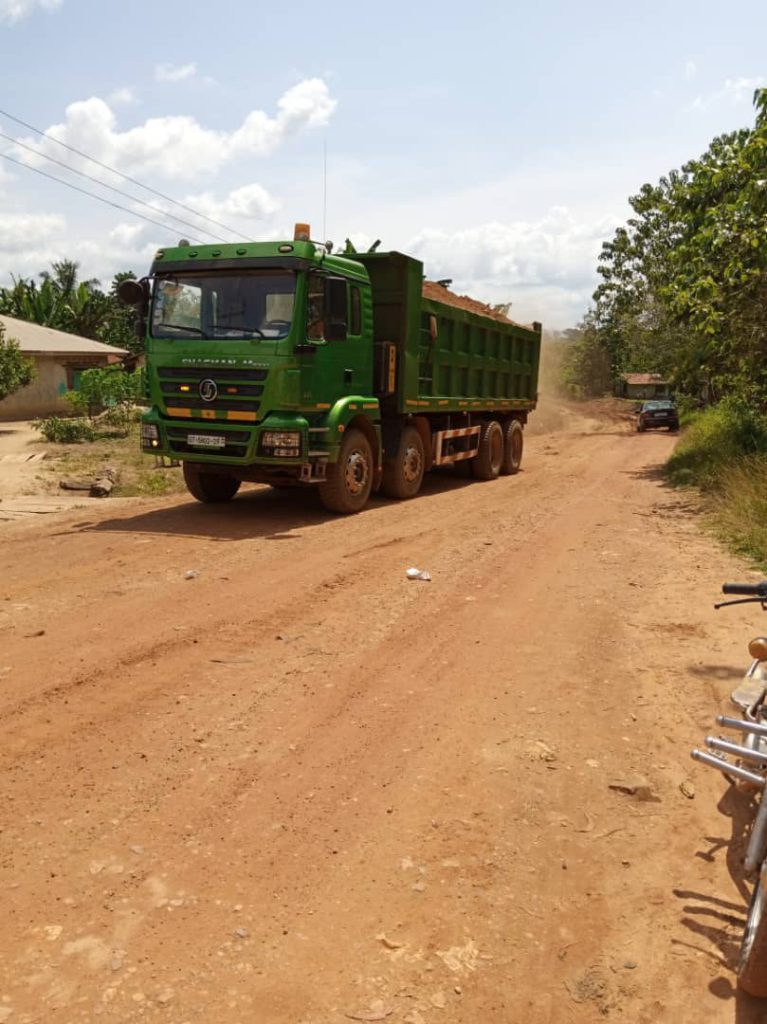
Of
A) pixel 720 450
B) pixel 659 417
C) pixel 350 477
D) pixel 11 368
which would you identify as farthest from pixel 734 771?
pixel 659 417

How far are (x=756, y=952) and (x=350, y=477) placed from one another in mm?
8521

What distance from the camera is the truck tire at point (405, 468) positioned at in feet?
39.4

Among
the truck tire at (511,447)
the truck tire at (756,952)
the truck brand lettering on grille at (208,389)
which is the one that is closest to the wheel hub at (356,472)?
the truck brand lettering on grille at (208,389)

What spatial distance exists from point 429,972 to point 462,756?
140 cm

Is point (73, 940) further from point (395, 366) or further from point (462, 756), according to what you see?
point (395, 366)

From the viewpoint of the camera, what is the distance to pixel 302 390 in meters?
9.45

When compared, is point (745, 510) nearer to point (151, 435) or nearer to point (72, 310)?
point (151, 435)

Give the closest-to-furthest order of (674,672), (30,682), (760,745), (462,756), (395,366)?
1. (760,745)
2. (462,756)
3. (30,682)
4. (674,672)
5. (395,366)

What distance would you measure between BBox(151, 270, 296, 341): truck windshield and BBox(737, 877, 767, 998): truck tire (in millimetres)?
7860

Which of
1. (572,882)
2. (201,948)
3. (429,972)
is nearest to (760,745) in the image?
(572,882)

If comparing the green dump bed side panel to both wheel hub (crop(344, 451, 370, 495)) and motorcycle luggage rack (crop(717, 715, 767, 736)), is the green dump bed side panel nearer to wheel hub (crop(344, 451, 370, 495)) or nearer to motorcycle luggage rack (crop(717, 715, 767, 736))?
wheel hub (crop(344, 451, 370, 495))

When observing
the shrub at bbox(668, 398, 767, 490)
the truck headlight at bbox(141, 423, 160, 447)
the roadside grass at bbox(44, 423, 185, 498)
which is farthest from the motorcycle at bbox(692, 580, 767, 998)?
the shrub at bbox(668, 398, 767, 490)

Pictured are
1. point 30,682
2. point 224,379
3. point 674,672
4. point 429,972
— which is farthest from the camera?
point 224,379

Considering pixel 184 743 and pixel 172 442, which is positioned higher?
pixel 172 442
